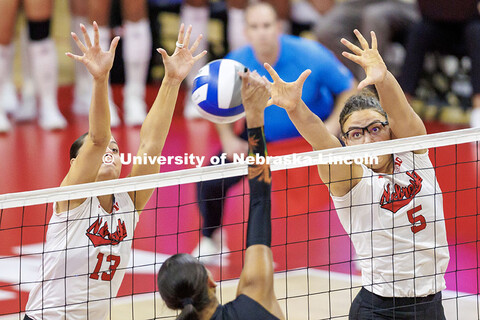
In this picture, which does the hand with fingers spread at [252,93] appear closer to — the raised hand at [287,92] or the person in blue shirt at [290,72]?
the raised hand at [287,92]

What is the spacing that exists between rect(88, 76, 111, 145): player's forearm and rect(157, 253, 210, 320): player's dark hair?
0.91 metres

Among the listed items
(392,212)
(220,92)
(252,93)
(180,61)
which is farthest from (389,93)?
(180,61)

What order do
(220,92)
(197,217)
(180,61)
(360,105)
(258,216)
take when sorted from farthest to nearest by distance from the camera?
(197,217), (180,61), (220,92), (360,105), (258,216)

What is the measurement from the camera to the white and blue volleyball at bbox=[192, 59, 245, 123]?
3936 millimetres

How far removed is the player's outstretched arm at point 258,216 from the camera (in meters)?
2.92

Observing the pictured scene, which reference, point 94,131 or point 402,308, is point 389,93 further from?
point 94,131

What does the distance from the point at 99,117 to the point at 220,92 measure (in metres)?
0.64

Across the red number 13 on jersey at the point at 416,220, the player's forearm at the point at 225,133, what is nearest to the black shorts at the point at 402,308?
the red number 13 on jersey at the point at 416,220

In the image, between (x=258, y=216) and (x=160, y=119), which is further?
(x=160, y=119)

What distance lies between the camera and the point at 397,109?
3.71 meters

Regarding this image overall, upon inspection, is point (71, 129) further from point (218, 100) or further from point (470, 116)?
point (218, 100)

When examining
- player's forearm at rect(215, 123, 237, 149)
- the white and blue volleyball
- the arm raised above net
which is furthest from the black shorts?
player's forearm at rect(215, 123, 237, 149)

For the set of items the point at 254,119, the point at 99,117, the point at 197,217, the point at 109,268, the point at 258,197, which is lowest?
the point at 109,268

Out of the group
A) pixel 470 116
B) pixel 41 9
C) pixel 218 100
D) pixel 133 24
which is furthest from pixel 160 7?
pixel 218 100
